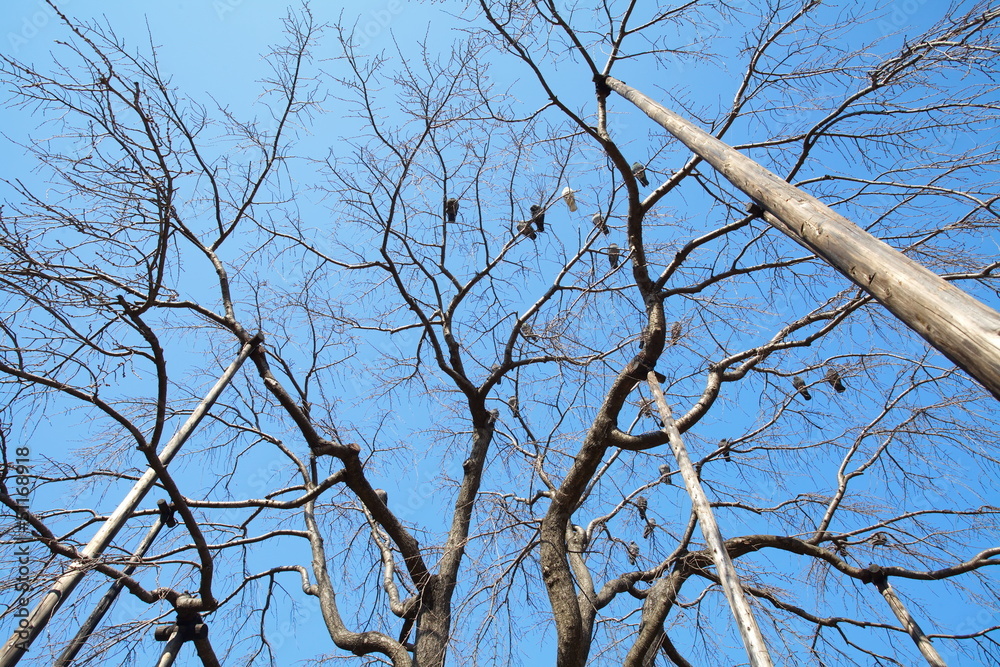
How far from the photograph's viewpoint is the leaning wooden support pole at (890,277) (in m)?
1.53

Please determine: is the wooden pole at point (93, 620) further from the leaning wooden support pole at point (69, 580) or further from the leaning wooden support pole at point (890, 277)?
the leaning wooden support pole at point (890, 277)

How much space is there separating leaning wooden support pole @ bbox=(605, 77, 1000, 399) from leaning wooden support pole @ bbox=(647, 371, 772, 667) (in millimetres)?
1301

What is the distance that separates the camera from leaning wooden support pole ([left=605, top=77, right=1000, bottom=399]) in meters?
1.53

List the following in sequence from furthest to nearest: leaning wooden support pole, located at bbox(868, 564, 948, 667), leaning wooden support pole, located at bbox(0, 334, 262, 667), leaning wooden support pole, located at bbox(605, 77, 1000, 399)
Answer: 1. leaning wooden support pole, located at bbox(868, 564, 948, 667)
2. leaning wooden support pole, located at bbox(0, 334, 262, 667)
3. leaning wooden support pole, located at bbox(605, 77, 1000, 399)

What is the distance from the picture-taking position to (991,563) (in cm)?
446

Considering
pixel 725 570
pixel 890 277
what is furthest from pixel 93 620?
pixel 890 277

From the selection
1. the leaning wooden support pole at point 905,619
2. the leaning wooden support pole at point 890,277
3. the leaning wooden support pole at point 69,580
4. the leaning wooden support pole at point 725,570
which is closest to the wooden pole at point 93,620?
the leaning wooden support pole at point 69,580

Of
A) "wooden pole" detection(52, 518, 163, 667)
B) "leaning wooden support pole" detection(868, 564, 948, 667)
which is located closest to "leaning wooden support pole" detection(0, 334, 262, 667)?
"wooden pole" detection(52, 518, 163, 667)

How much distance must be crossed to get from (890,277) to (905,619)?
12.9ft

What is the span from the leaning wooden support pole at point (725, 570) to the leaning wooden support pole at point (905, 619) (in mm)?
2577

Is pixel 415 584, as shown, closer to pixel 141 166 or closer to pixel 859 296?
pixel 141 166

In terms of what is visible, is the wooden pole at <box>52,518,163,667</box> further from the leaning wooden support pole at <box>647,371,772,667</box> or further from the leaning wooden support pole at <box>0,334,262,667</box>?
the leaning wooden support pole at <box>647,371,772,667</box>

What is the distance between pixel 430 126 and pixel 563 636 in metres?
4.18

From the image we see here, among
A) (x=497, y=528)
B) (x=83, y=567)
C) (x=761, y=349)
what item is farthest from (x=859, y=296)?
(x=83, y=567)
